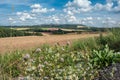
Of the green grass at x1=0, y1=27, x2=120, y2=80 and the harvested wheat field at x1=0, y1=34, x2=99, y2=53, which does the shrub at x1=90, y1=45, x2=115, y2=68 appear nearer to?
the green grass at x1=0, y1=27, x2=120, y2=80

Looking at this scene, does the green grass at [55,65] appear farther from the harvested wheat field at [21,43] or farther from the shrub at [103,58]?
the harvested wheat field at [21,43]

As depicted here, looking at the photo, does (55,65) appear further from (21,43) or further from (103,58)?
(21,43)

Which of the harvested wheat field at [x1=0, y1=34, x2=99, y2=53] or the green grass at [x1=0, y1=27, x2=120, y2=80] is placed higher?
the green grass at [x1=0, y1=27, x2=120, y2=80]

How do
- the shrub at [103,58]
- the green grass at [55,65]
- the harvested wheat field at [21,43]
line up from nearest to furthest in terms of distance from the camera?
the green grass at [55,65] → the shrub at [103,58] → the harvested wheat field at [21,43]

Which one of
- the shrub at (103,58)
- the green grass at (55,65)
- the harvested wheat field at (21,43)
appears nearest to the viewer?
the green grass at (55,65)

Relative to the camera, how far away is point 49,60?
605 cm

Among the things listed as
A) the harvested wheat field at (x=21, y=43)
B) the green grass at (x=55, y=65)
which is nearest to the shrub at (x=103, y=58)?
the green grass at (x=55, y=65)

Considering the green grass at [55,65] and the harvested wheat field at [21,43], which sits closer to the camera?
the green grass at [55,65]

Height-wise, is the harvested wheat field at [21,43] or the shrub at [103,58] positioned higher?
the shrub at [103,58]

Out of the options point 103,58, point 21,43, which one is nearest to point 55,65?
point 103,58

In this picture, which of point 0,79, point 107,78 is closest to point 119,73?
point 107,78

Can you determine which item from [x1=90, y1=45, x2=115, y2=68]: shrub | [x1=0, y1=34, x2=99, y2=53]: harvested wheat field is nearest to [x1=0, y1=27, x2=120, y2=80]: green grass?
[x1=90, y1=45, x2=115, y2=68]: shrub

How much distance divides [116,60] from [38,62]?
2.23m

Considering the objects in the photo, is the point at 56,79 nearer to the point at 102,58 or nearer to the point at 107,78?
the point at 107,78
